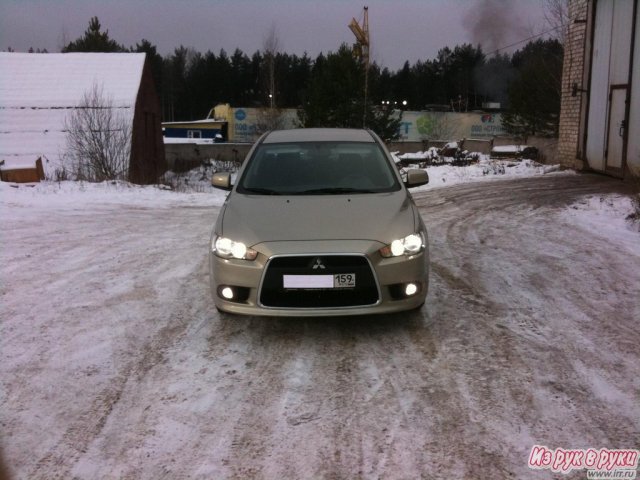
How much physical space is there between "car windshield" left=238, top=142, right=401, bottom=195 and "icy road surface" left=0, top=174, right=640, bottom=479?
1.19 metres

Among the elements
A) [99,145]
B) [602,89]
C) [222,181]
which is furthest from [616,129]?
[99,145]

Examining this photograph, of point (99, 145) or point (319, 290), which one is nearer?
point (319, 290)

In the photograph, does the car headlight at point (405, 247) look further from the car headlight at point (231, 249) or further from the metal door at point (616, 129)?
the metal door at point (616, 129)

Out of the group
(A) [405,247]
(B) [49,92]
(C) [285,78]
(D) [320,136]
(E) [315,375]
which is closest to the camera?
(E) [315,375]

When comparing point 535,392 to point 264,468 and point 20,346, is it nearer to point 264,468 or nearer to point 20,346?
point 264,468

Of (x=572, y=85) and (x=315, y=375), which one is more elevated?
(x=572, y=85)

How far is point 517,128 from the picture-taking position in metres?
36.9

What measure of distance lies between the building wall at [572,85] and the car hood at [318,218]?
13214 millimetres

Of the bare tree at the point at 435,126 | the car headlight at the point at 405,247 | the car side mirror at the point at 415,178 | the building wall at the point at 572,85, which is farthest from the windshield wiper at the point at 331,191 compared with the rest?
the bare tree at the point at 435,126

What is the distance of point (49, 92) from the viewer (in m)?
24.1

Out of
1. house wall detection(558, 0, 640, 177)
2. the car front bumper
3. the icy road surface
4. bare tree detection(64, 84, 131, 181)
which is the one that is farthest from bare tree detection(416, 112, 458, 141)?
the car front bumper

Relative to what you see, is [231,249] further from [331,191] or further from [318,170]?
[318,170]

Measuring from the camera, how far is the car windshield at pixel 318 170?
213 inches

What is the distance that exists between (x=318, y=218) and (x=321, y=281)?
63 cm
